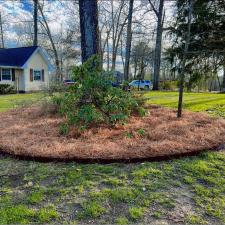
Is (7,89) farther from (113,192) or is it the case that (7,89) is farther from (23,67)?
(113,192)

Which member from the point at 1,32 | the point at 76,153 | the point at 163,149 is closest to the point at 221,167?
the point at 163,149

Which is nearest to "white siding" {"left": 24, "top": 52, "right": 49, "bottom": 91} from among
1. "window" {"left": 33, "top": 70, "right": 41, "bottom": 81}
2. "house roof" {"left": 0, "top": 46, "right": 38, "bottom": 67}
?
"window" {"left": 33, "top": 70, "right": 41, "bottom": 81}

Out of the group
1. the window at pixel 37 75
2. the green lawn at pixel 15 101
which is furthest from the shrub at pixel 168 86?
the green lawn at pixel 15 101

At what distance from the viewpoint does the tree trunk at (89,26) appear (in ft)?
22.1

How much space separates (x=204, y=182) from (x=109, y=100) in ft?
9.34

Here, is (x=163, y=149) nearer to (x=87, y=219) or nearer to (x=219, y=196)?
(x=219, y=196)

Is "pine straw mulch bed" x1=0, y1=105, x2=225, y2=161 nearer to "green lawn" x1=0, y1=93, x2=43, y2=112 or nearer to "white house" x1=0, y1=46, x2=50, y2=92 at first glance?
"green lawn" x1=0, y1=93, x2=43, y2=112

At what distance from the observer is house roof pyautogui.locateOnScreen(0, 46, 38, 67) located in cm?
2093

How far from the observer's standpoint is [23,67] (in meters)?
20.9

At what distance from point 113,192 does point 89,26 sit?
4.95m

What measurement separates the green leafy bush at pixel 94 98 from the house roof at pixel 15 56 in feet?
54.9

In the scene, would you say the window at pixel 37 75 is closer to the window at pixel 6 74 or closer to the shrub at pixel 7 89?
the window at pixel 6 74

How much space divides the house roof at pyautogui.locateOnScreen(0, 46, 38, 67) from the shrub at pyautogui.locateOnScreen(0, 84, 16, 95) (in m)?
1.88

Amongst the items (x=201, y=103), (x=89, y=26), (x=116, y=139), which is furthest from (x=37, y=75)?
(x=116, y=139)
